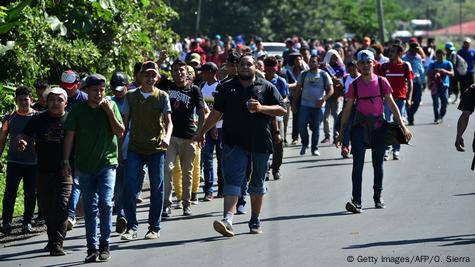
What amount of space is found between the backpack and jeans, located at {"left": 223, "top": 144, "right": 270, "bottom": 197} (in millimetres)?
19266

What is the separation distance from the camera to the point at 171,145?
544 inches

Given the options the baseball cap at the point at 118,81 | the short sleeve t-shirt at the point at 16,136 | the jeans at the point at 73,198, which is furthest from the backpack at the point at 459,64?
the jeans at the point at 73,198

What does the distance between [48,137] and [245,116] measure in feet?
6.43

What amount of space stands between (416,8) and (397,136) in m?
122

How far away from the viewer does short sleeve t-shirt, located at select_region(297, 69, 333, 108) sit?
19578mm

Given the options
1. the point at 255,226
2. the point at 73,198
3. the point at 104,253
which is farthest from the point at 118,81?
the point at 104,253

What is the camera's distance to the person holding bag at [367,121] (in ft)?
44.6

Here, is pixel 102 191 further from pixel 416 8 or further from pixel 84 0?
pixel 416 8

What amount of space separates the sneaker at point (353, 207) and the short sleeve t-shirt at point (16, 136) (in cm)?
353

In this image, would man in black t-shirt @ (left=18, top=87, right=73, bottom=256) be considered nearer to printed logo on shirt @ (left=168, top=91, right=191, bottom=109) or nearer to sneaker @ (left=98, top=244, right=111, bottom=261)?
sneaker @ (left=98, top=244, right=111, bottom=261)

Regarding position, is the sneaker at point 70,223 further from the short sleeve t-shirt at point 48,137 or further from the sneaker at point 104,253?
the sneaker at point 104,253

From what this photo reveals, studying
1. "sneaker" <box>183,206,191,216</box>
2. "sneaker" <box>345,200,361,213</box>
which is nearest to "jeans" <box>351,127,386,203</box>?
"sneaker" <box>345,200,361,213</box>

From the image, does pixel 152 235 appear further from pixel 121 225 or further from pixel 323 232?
pixel 323 232

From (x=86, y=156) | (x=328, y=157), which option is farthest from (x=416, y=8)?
(x=86, y=156)
